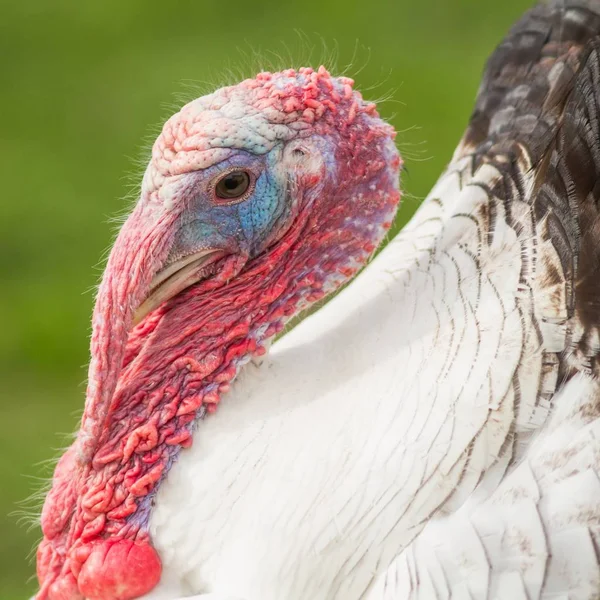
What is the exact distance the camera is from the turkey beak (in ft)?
8.71

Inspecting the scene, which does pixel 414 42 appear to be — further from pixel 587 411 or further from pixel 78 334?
pixel 587 411

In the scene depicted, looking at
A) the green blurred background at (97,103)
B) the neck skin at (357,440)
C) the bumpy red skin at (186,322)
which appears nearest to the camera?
the neck skin at (357,440)

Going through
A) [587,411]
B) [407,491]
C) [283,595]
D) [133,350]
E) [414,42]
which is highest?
[414,42]

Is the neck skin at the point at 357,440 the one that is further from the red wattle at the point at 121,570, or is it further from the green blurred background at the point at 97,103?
the green blurred background at the point at 97,103

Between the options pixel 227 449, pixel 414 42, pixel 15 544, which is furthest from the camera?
pixel 414 42

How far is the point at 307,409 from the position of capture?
273cm

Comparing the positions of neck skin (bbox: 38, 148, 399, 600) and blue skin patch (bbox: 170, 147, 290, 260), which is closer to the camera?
blue skin patch (bbox: 170, 147, 290, 260)

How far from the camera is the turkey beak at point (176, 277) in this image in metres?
2.65

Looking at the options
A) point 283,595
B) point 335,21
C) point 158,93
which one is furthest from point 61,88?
point 283,595

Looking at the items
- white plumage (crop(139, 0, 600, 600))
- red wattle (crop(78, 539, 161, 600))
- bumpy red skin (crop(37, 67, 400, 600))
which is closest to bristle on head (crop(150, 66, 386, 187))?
bumpy red skin (crop(37, 67, 400, 600))

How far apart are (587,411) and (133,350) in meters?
1.08

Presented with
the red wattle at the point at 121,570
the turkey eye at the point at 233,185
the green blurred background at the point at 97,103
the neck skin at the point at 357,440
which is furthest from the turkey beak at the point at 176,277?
the green blurred background at the point at 97,103

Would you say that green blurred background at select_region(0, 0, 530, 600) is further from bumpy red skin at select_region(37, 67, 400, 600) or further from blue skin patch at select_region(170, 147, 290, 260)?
blue skin patch at select_region(170, 147, 290, 260)

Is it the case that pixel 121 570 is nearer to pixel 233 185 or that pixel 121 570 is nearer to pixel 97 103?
pixel 233 185
